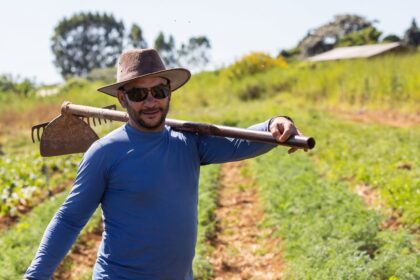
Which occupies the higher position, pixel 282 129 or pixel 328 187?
pixel 282 129

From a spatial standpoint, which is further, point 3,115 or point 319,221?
point 3,115

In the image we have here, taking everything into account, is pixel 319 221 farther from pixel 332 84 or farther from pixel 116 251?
pixel 332 84

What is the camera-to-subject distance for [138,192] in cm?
245

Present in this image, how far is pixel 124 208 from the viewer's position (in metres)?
2.49

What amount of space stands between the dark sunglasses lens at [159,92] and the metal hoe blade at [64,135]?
1136 mm

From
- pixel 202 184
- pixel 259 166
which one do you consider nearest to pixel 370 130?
pixel 259 166

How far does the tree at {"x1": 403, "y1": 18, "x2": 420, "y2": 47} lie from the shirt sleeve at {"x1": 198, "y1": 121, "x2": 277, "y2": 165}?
43.4m

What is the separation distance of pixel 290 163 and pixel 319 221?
4.05 m

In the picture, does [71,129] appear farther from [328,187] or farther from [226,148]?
[328,187]

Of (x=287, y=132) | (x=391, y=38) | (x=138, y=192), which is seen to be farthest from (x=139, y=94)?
(x=391, y=38)

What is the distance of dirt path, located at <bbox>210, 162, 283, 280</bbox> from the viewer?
18.9ft

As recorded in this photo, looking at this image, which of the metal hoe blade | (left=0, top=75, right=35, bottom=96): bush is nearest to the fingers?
the metal hoe blade

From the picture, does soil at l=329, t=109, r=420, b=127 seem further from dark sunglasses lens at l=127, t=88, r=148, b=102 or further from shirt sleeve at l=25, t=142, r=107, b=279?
shirt sleeve at l=25, t=142, r=107, b=279

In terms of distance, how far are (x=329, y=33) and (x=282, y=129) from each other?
50.4m
